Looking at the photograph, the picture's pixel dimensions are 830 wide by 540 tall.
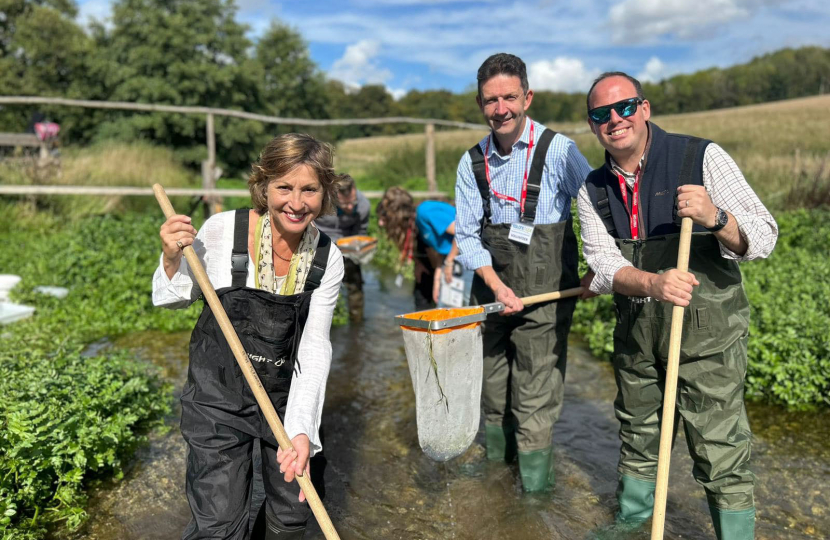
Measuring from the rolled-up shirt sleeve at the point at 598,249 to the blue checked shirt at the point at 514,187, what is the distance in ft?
1.20

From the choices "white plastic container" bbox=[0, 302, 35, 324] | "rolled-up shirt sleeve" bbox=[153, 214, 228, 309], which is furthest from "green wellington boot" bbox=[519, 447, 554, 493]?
"white plastic container" bbox=[0, 302, 35, 324]

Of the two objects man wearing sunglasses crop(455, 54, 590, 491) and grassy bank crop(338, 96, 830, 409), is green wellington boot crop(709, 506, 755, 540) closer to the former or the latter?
man wearing sunglasses crop(455, 54, 590, 491)

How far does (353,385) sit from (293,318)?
10.4ft

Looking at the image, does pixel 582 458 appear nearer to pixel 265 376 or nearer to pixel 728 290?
pixel 728 290

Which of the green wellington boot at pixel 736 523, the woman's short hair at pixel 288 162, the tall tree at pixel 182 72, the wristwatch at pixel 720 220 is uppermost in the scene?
the tall tree at pixel 182 72

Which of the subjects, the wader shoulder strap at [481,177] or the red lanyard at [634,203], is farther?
the wader shoulder strap at [481,177]

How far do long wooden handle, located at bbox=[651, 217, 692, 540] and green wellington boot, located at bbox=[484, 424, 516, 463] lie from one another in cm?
165

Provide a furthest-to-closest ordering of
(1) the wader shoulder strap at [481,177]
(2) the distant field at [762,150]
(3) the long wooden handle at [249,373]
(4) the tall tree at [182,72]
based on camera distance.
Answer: (4) the tall tree at [182,72] → (2) the distant field at [762,150] → (1) the wader shoulder strap at [481,177] → (3) the long wooden handle at [249,373]

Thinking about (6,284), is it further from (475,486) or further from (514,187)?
(514,187)

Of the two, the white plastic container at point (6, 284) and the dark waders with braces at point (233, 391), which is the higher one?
the dark waders with braces at point (233, 391)

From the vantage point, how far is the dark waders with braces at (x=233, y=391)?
2436 mm

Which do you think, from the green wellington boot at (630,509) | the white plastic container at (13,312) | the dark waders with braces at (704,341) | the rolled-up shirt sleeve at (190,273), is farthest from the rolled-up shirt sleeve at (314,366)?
the white plastic container at (13,312)

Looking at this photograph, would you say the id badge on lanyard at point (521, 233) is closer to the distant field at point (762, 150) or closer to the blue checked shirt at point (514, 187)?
the blue checked shirt at point (514, 187)

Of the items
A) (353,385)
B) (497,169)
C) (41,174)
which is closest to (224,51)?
(41,174)
